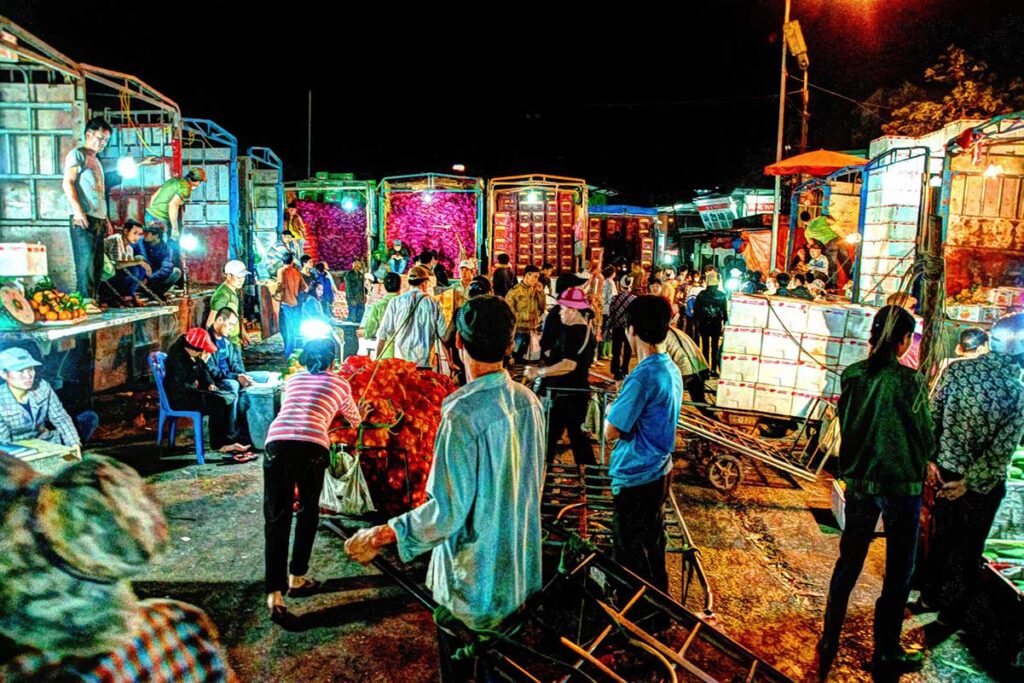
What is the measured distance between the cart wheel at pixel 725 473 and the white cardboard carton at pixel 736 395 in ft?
3.88

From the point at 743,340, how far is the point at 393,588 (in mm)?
5337

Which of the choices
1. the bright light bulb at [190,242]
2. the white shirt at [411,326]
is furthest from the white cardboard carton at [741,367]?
the bright light bulb at [190,242]

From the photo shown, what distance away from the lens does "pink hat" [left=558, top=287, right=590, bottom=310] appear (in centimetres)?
716

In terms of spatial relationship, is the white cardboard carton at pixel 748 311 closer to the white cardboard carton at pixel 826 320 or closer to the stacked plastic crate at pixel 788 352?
the stacked plastic crate at pixel 788 352

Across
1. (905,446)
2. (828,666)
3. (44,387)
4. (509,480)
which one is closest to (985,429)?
(905,446)

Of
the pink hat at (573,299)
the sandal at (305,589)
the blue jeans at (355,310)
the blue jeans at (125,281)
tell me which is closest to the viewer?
the sandal at (305,589)

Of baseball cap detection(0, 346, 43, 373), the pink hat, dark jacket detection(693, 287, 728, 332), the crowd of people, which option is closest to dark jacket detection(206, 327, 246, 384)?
the crowd of people

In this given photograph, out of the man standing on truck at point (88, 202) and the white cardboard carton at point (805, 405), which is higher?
the man standing on truck at point (88, 202)

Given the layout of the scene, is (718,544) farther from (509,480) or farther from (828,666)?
(509,480)

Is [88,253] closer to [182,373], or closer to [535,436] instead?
[182,373]

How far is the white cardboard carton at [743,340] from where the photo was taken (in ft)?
26.8

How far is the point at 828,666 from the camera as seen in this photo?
4125 millimetres

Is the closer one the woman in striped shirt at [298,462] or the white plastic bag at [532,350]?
the woman in striped shirt at [298,462]

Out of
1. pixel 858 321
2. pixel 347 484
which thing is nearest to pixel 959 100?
pixel 858 321
